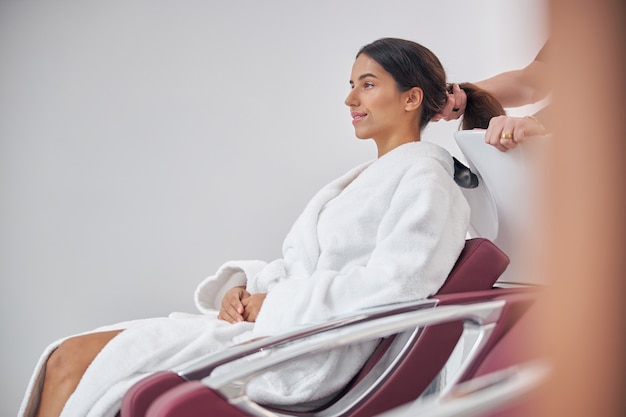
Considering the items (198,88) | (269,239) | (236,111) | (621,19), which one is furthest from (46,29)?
(621,19)

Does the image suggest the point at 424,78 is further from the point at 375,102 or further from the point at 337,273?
the point at 337,273

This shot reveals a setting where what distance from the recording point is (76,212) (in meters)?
1.94

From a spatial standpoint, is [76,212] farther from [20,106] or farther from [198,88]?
[198,88]

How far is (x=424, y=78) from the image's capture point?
1.29 metres

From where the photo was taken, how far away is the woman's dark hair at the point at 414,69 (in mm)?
1279

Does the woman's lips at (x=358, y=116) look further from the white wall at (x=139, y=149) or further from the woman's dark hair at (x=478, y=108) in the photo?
the white wall at (x=139, y=149)

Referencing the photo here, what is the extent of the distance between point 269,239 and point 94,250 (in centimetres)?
54

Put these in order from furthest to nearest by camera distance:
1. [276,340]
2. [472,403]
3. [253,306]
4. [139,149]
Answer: [139,149]
[253,306]
[276,340]
[472,403]

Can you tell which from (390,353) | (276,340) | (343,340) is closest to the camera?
(343,340)

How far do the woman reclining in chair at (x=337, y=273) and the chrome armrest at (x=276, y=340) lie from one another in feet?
0.27

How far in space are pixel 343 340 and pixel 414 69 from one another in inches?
29.5

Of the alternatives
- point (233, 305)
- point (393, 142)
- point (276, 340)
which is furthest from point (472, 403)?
point (393, 142)

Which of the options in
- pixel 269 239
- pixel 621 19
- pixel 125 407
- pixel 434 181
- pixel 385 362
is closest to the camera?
pixel 621 19

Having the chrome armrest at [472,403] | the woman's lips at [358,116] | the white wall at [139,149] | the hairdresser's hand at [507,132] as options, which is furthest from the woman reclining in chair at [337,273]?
the white wall at [139,149]
